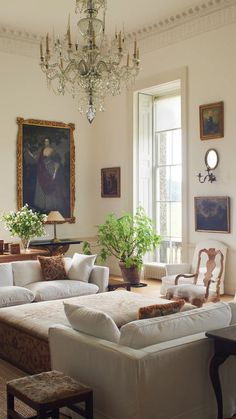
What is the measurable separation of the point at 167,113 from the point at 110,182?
2.04m

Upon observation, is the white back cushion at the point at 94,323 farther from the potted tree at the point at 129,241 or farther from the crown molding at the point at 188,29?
the crown molding at the point at 188,29

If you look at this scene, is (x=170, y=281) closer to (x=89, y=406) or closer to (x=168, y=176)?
(x=168, y=176)

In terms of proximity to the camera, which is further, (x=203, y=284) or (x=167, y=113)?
Result: (x=167, y=113)

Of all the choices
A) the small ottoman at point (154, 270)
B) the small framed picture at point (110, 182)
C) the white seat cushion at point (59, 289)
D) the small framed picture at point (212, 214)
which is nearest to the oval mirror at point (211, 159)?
the small framed picture at point (212, 214)

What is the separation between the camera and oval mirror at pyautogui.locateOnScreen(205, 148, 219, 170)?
9.05 metres

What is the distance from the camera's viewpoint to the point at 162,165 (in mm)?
10883

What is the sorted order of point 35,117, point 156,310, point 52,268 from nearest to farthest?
point 156,310 < point 52,268 < point 35,117

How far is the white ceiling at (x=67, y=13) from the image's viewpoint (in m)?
9.06

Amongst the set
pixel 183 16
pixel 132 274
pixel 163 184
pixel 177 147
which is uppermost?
pixel 183 16

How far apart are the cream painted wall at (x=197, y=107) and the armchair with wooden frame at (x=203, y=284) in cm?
40

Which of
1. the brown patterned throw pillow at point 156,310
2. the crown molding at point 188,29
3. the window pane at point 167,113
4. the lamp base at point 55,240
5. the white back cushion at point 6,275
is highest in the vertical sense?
the crown molding at point 188,29

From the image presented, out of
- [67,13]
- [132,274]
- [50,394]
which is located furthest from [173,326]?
[67,13]

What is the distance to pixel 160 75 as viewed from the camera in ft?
33.5

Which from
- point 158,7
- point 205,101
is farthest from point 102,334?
point 158,7
